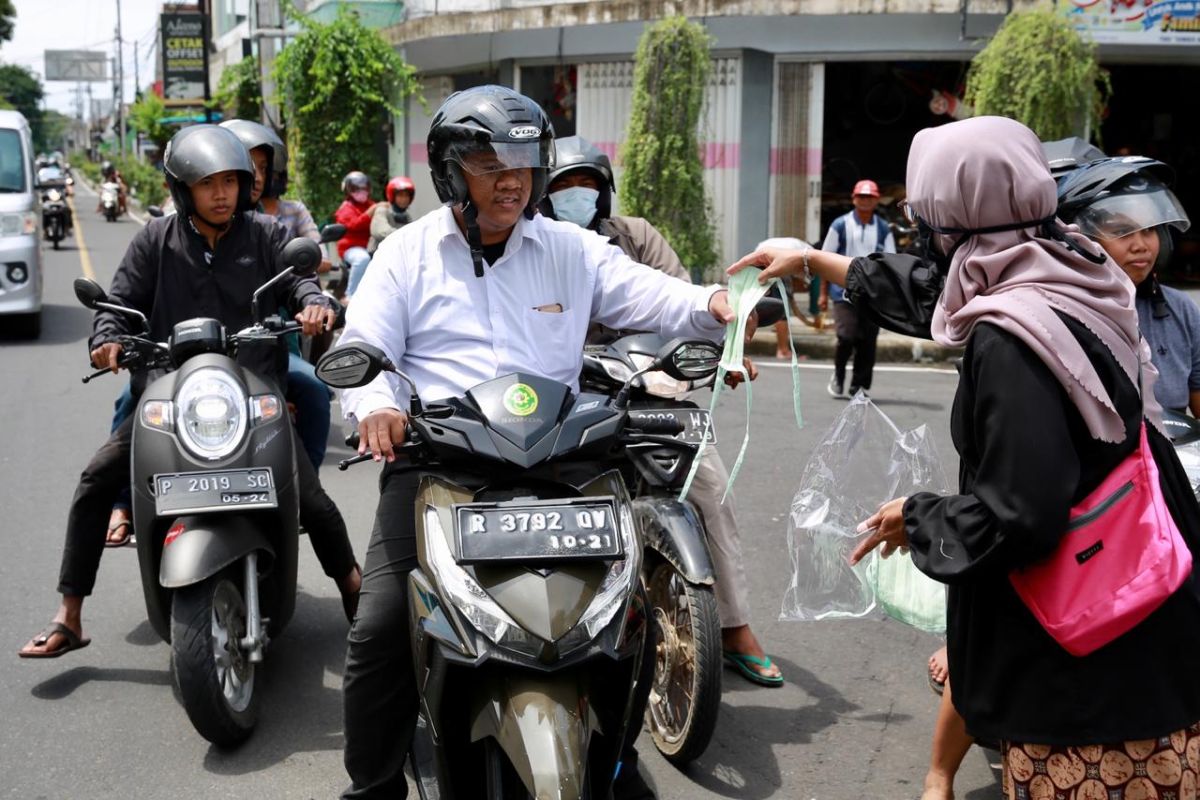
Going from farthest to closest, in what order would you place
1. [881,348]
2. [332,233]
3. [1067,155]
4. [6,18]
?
[6,18]
[881,348]
[332,233]
[1067,155]

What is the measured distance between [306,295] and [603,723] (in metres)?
2.24

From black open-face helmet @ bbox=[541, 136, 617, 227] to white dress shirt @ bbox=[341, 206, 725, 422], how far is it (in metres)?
1.53

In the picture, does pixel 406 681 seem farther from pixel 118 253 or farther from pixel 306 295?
pixel 118 253

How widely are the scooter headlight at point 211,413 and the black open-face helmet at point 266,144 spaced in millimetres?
2247

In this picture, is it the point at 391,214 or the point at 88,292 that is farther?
the point at 391,214

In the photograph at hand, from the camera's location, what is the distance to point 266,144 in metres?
6.10

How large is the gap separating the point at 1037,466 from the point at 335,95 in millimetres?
17487

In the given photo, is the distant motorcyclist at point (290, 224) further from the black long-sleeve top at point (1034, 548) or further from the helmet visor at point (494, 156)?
the black long-sleeve top at point (1034, 548)

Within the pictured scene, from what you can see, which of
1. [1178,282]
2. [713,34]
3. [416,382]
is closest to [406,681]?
A: [416,382]

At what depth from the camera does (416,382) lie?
330 centimetres

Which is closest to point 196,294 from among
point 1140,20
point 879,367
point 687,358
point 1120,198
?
point 687,358

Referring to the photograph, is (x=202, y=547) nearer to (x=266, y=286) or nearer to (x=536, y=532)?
(x=266, y=286)

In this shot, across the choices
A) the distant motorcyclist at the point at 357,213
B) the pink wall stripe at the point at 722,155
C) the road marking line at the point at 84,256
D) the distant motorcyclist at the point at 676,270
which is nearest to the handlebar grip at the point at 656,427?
the distant motorcyclist at the point at 676,270

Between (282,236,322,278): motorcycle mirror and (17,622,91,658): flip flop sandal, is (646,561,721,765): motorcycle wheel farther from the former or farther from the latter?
(17,622,91,658): flip flop sandal
